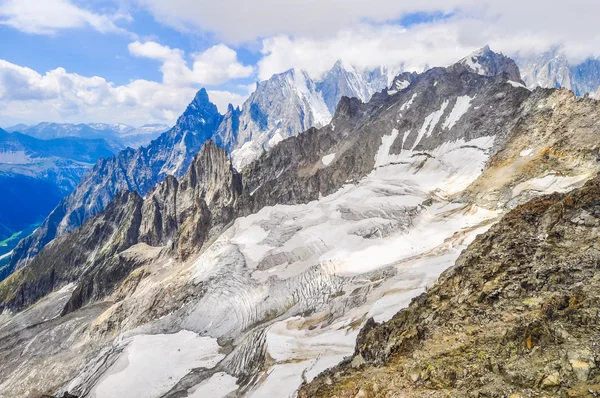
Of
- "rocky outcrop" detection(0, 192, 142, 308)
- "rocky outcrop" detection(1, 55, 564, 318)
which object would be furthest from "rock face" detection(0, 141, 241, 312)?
"rocky outcrop" detection(1, 55, 564, 318)

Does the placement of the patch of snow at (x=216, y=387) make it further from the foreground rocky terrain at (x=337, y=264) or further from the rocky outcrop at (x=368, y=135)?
the rocky outcrop at (x=368, y=135)

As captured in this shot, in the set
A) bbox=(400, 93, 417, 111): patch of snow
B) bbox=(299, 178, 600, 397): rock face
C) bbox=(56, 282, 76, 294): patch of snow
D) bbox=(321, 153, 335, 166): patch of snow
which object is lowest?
bbox=(56, 282, 76, 294): patch of snow

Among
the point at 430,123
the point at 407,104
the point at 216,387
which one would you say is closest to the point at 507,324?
the point at 216,387

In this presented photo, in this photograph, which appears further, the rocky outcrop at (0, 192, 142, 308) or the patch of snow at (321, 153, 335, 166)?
the rocky outcrop at (0, 192, 142, 308)

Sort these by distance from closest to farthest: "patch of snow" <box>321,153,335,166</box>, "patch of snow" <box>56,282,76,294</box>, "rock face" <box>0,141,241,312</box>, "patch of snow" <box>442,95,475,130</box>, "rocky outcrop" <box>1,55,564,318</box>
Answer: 1. "rocky outcrop" <box>1,55,564,318</box>
2. "patch of snow" <box>442,95,475,130</box>
3. "patch of snow" <box>321,153,335,166</box>
4. "patch of snow" <box>56,282,76,294</box>
5. "rock face" <box>0,141,241,312</box>

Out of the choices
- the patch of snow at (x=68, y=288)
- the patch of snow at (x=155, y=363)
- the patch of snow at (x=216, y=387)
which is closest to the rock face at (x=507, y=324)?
the patch of snow at (x=216, y=387)

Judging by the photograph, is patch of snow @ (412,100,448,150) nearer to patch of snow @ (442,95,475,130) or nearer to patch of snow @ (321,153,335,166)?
patch of snow @ (442,95,475,130)

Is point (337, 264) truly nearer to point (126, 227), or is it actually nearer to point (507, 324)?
point (507, 324)
